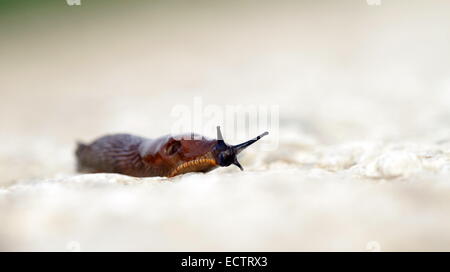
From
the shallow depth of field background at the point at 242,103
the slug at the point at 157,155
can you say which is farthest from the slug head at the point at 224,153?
the shallow depth of field background at the point at 242,103

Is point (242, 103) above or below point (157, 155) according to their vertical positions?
above

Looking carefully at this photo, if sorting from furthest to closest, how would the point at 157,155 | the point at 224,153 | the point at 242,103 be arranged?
the point at 242,103 → the point at 157,155 → the point at 224,153

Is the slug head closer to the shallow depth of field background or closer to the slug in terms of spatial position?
the slug

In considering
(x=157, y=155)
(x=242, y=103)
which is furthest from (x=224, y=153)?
(x=242, y=103)

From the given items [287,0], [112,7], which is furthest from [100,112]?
[287,0]

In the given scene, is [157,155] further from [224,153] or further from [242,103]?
[242,103]

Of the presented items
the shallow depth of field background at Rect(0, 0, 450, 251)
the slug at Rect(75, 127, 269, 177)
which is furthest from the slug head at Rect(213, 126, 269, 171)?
the shallow depth of field background at Rect(0, 0, 450, 251)

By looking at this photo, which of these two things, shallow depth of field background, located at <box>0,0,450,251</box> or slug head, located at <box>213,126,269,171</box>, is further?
slug head, located at <box>213,126,269,171</box>
